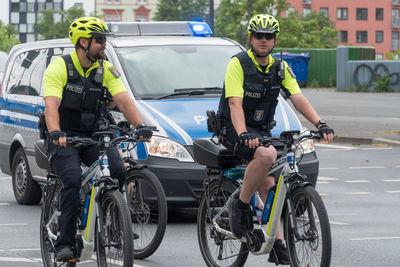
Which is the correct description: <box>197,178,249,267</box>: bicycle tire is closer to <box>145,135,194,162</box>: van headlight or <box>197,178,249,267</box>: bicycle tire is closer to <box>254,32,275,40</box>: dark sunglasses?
<box>254,32,275,40</box>: dark sunglasses

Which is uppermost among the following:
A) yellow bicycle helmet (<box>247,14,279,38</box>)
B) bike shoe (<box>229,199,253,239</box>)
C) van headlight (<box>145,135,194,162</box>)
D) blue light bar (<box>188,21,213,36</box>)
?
blue light bar (<box>188,21,213,36</box>)

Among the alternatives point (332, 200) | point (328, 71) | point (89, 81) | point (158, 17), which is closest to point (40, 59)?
point (332, 200)

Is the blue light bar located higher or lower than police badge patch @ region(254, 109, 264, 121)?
higher

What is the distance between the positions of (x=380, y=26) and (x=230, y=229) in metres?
128

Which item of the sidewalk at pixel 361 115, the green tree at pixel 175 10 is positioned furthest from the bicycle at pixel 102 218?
the green tree at pixel 175 10

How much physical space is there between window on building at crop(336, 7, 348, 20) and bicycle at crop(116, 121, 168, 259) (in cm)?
12740

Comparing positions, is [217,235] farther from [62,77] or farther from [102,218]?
[62,77]

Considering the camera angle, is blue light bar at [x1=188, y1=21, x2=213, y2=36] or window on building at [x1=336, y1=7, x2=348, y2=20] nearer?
blue light bar at [x1=188, y1=21, x2=213, y2=36]

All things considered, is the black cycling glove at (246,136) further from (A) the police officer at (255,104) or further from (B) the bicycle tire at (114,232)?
(B) the bicycle tire at (114,232)

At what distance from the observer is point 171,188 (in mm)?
9953

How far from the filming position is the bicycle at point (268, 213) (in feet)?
21.5

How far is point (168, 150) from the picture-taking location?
393 inches

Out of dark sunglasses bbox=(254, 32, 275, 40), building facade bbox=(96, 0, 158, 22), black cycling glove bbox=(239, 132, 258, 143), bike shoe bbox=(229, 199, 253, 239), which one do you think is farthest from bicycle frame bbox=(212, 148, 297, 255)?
building facade bbox=(96, 0, 158, 22)

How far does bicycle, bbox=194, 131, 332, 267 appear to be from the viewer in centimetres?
654
